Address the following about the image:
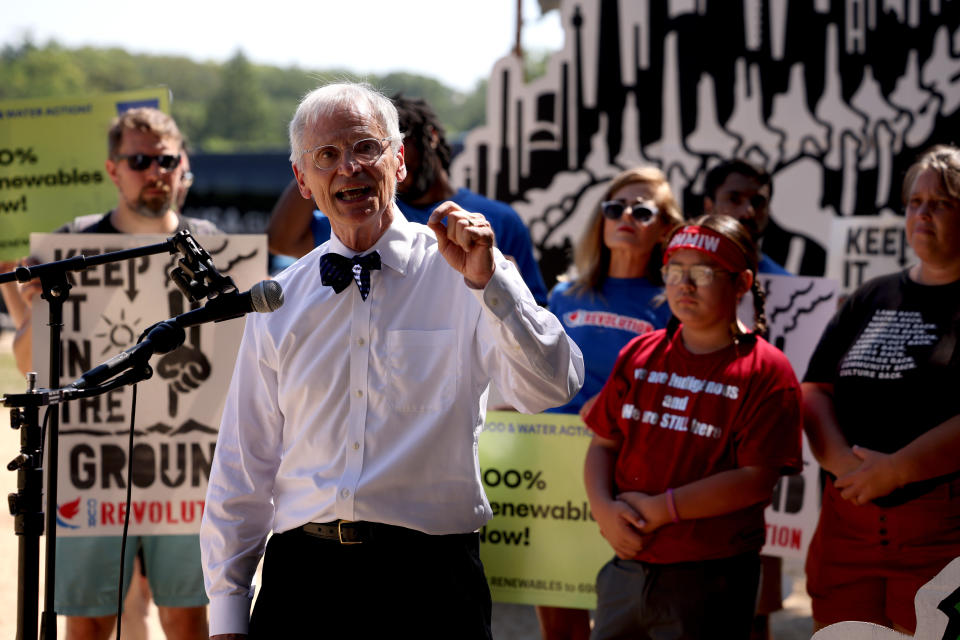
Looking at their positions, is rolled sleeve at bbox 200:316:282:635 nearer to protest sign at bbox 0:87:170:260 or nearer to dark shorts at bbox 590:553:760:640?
dark shorts at bbox 590:553:760:640

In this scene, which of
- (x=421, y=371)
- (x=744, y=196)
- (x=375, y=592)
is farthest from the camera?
(x=744, y=196)

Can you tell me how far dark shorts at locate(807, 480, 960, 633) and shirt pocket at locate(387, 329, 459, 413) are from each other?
5.77 feet

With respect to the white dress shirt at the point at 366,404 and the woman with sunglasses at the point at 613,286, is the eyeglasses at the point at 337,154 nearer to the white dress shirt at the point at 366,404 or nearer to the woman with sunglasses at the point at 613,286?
the white dress shirt at the point at 366,404

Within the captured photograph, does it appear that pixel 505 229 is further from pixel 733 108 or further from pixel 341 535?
pixel 733 108

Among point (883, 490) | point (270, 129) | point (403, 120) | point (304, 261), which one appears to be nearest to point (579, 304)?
point (403, 120)

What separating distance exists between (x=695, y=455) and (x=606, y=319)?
909 millimetres

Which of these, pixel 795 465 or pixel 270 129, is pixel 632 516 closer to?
pixel 795 465

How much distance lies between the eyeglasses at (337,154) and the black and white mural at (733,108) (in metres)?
4.59

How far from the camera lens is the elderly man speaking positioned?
7.38ft

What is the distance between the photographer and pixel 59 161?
4594mm

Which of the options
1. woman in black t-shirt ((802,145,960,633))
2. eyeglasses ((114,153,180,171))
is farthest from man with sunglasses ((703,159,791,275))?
eyeglasses ((114,153,180,171))

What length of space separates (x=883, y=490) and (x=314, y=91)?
7.16 ft

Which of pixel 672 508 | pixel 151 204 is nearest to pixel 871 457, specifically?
pixel 672 508

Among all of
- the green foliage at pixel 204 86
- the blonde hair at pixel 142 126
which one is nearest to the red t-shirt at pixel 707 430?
the blonde hair at pixel 142 126
